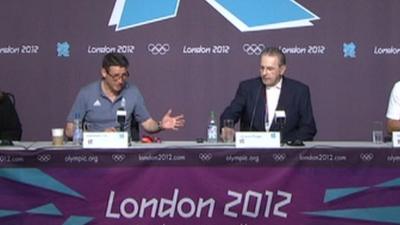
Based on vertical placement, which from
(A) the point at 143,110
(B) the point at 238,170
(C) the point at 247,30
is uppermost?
(C) the point at 247,30

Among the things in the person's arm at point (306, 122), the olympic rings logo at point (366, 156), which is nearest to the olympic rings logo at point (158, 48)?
the person's arm at point (306, 122)

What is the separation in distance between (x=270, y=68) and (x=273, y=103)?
237 millimetres

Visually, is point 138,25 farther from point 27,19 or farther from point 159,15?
point 27,19

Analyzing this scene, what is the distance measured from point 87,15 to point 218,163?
242 centimetres

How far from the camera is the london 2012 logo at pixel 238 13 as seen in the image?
16.9 ft

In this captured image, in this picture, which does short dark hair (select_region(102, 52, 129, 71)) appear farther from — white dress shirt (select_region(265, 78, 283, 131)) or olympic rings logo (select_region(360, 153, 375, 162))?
olympic rings logo (select_region(360, 153, 375, 162))

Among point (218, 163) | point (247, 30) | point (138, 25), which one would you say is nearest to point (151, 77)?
point (138, 25)

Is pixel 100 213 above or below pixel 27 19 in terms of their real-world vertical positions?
below

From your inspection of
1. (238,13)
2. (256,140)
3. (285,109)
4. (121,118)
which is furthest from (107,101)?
(238,13)

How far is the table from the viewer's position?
316 centimetres

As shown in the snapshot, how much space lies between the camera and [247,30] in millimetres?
5172

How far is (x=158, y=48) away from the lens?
518 centimetres

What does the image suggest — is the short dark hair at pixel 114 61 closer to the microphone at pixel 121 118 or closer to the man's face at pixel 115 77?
the man's face at pixel 115 77

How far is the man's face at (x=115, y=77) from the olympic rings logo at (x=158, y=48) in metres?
1.13
